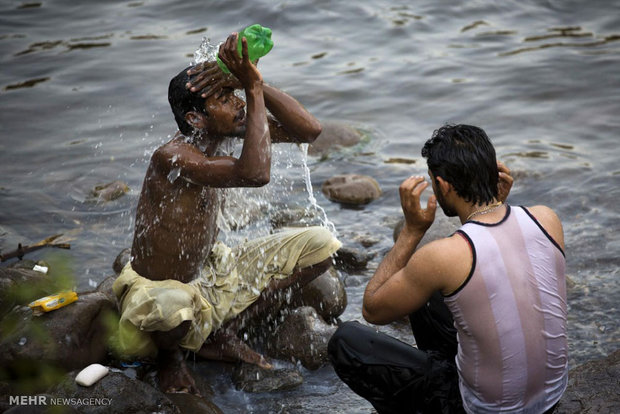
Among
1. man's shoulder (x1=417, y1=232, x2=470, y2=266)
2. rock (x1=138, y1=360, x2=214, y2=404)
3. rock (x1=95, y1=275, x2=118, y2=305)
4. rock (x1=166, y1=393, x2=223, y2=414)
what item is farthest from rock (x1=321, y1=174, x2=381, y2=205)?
man's shoulder (x1=417, y1=232, x2=470, y2=266)

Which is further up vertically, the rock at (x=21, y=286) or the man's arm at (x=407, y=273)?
the man's arm at (x=407, y=273)

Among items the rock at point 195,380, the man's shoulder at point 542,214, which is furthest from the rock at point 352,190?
the man's shoulder at point 542,214

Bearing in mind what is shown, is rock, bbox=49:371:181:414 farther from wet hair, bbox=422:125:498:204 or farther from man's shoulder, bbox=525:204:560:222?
man's shoulder, bbox=525:204:560:222

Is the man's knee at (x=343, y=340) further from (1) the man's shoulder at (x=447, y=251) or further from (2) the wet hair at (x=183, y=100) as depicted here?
(2) the wet hair at (x=183, y=100)

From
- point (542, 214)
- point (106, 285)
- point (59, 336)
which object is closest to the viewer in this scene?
point (542, 214)

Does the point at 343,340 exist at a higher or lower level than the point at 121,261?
higher

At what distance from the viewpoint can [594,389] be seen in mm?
3734

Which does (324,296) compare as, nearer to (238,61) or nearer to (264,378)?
(264,378)

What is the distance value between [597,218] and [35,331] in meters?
4.95

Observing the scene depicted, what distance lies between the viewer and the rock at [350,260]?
237 inches

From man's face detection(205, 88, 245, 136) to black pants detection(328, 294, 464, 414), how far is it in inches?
55.1

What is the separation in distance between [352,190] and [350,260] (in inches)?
57.8

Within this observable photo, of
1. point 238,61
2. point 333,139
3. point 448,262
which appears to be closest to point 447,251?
point 448,262

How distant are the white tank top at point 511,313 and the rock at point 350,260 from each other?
2807 mm
